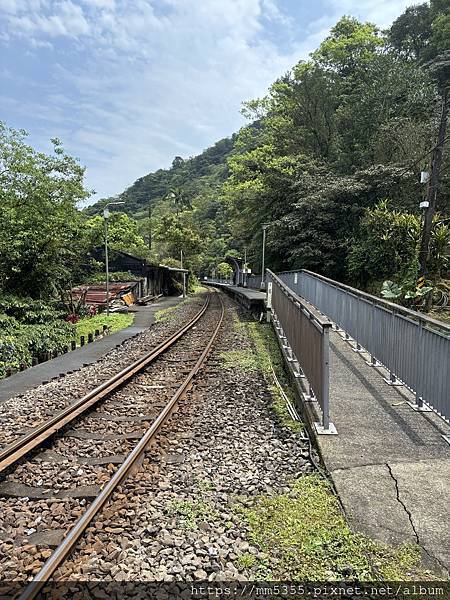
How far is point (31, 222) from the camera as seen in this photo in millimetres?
19312

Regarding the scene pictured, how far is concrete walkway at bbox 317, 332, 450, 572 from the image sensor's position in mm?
3180

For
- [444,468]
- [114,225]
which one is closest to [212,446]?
[444,468]

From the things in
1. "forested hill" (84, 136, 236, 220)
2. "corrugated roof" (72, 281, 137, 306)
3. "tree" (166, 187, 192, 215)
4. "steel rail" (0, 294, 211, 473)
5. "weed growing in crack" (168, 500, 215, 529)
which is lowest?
"steel rail" (0, 294, 211, 473)

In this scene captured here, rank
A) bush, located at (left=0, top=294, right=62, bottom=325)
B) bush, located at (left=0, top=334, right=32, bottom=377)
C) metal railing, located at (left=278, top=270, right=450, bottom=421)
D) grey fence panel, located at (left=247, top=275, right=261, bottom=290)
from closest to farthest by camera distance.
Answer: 1. metal railing, located at (left=278, top=270, right=450, bottom=421)
2. bush, located at (left=0, top=334, right=32, bottom=377)
3. bush, located at (left=0, top=294, right=62, bottom=325)
4. grey fence panel, located at (left=247, top=275, right=261, bottom=290)

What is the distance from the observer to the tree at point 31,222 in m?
18.1

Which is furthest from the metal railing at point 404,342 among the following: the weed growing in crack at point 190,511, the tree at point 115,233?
the tree at point 115,233

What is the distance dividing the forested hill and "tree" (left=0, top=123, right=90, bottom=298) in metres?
77.8

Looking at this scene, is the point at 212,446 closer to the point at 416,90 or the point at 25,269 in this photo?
the point at 25,269

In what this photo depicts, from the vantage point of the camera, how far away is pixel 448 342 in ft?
13.7

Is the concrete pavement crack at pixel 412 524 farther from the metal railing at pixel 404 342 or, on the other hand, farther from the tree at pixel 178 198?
the tree at pixel 178 198

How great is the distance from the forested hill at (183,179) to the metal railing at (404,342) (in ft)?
304

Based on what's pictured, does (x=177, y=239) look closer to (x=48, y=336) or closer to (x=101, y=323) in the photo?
(x=101, y=323)

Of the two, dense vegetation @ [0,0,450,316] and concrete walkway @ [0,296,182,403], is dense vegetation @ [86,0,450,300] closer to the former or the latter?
dense vegetation @ [0,0,450,316]

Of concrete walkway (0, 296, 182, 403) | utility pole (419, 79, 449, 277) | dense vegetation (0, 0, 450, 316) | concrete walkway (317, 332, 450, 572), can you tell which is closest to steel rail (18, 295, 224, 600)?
concrete walkway (317, 332, 450, 572)
